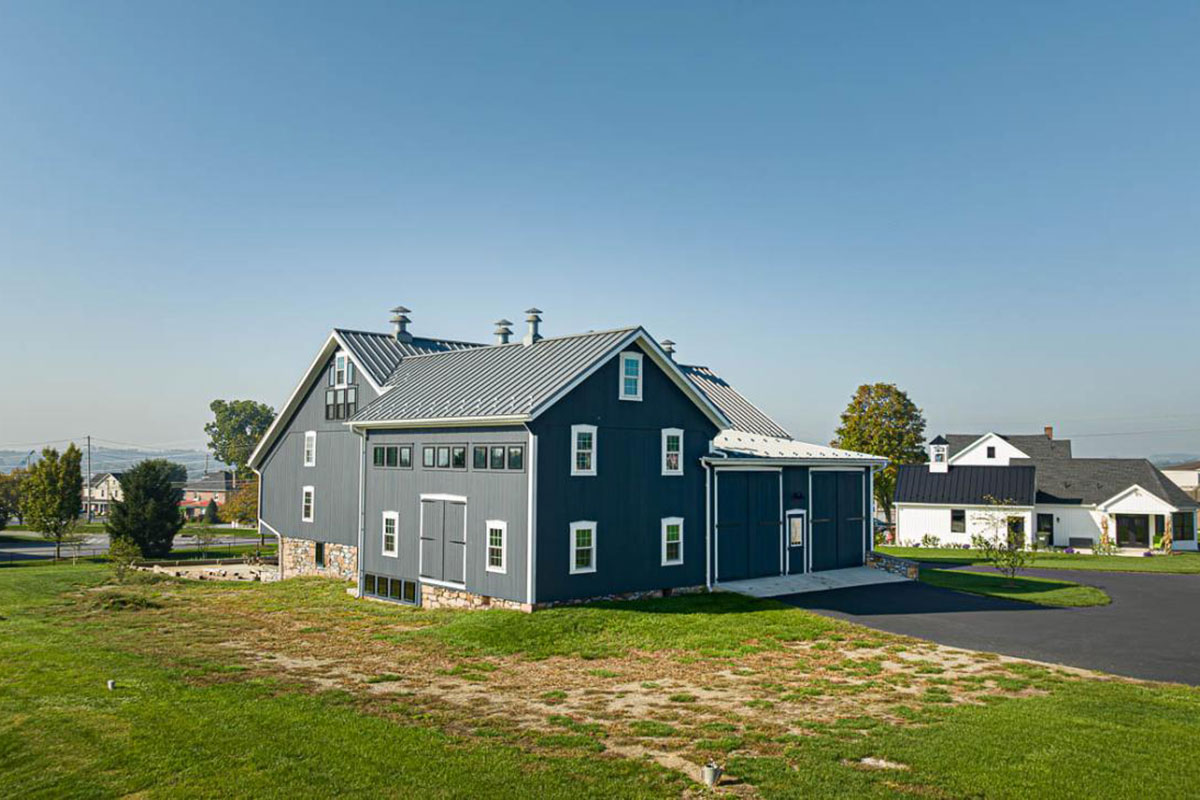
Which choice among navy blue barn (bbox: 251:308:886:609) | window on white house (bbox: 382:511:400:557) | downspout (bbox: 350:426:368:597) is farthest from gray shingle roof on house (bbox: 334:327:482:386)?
window on white house (bbox: 382:511:400:557)

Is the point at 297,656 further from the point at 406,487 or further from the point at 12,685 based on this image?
the point at 406,487

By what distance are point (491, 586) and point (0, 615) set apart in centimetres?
1581

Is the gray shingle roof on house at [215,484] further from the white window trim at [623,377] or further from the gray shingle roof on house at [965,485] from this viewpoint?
the white window trim at [623,377]

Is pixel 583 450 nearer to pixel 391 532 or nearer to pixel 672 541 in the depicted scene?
pixel 672 541

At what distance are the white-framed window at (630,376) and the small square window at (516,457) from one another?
12.6 ft

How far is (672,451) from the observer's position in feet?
92.0

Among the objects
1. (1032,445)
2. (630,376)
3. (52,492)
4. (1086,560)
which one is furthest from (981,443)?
(52,492)

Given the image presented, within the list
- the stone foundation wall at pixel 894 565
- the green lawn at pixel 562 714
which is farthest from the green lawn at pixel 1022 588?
the green lawn at pixel 562 714

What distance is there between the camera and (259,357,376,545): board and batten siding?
Result: 33.9m

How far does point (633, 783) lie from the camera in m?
11.0

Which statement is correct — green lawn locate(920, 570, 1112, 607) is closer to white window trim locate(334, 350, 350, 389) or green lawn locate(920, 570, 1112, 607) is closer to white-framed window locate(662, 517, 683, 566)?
white-framed window locate(662, 517, 683, 566)

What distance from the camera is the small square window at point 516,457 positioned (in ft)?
81.0

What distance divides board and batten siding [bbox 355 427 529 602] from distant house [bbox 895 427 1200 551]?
3694 cm

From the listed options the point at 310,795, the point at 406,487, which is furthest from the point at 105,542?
Answer: the point at 310,795
